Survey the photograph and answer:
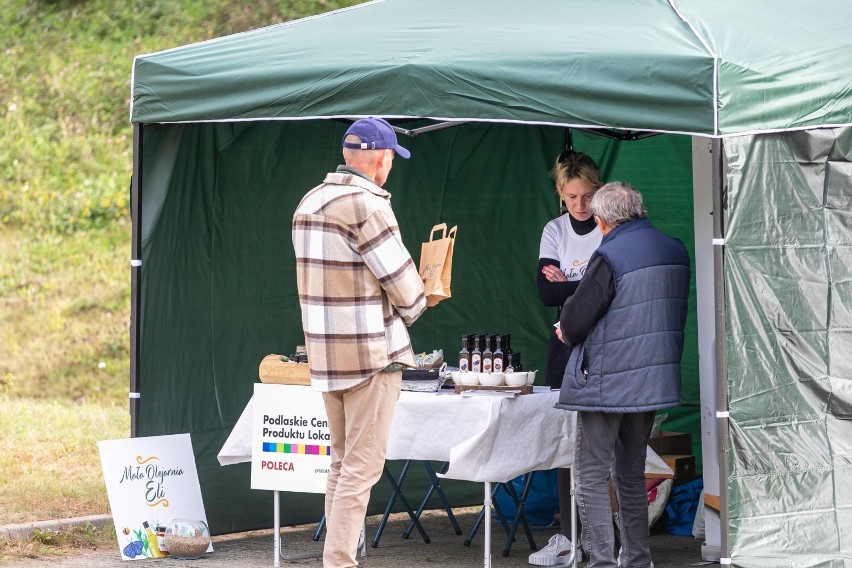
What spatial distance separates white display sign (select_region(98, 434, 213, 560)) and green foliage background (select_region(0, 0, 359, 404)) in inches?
171

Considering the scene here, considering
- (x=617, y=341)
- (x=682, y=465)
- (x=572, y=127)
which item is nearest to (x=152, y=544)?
(x=617, y=341)

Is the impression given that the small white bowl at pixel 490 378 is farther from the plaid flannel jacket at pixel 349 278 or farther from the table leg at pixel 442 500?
the table leg at pixel 442 500

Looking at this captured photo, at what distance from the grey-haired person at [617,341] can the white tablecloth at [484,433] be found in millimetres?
335

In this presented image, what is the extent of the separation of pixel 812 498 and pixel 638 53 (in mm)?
1773

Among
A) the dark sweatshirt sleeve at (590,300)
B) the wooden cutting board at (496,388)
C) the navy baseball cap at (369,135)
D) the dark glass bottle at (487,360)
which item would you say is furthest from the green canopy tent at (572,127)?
the dark glass bottle at (487,360)

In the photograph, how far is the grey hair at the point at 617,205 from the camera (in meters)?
5.10

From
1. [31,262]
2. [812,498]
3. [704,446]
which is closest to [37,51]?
[31,262]

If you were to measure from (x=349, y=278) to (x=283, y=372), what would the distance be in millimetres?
1219

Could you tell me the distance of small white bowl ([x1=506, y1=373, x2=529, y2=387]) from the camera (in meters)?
5.42

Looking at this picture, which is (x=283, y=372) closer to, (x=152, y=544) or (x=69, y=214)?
(x=152, y=544)

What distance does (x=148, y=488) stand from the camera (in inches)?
232

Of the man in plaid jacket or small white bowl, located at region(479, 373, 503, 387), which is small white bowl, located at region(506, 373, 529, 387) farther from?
the man in plaid jacket

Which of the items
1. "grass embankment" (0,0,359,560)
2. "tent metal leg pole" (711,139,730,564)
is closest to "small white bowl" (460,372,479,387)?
"tent metal leg pole" (711,139,730,564)

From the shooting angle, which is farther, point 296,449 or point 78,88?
point 78,88
